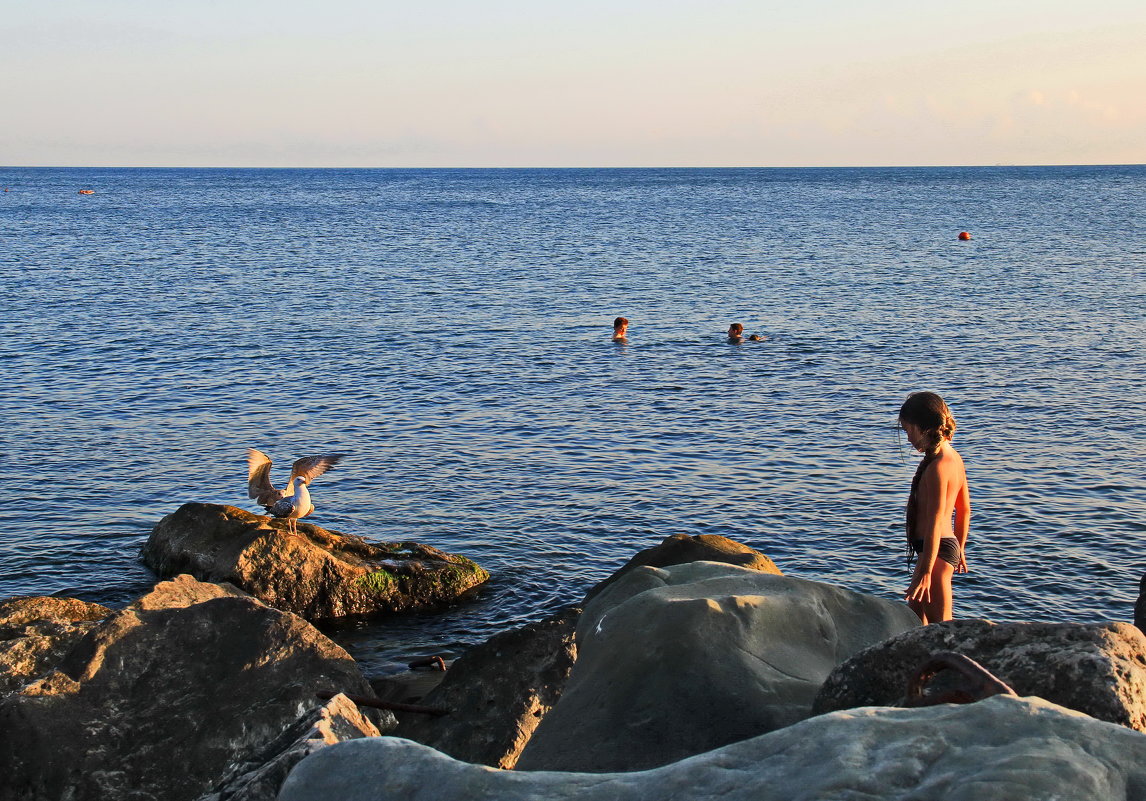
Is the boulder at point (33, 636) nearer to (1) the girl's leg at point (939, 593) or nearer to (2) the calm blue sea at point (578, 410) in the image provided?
(2) the calm blue sea at point (578, 410)

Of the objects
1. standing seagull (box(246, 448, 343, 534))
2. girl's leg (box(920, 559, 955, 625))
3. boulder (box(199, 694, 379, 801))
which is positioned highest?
boulder (box(199, 694, 379, 801))

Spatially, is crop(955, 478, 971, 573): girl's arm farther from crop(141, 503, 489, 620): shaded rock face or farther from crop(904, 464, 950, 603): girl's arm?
crop(141, 503, 489, 620): shaded rock face

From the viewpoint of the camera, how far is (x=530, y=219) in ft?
300

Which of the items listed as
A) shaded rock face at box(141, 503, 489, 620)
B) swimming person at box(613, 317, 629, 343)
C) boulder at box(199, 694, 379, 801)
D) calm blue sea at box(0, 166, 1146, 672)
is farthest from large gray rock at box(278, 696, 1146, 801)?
swimming person at box(613, 317, 629, 343)

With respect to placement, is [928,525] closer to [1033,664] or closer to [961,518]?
[961,518]

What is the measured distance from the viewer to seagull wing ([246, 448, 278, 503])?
1430 centimetres

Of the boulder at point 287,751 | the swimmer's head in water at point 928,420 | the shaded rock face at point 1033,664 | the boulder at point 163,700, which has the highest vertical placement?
the swimmer's head in water at point 928,420

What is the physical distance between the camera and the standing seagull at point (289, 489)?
13.7m

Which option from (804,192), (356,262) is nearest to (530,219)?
(356,262)

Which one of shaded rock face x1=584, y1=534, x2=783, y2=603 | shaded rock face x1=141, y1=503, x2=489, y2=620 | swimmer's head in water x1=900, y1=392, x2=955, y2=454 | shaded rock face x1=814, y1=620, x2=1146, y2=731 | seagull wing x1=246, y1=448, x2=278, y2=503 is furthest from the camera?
seagull wing x1=246, y1=448, x2=278, y2=503

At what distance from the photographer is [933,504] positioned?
7387 mm

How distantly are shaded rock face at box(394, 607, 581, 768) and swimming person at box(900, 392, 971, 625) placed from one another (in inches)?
98.8

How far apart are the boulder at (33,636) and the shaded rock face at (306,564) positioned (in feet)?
7.67

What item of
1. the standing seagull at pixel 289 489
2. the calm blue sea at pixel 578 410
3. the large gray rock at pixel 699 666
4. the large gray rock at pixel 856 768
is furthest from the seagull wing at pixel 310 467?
the large gray rock at pixel 856 768
